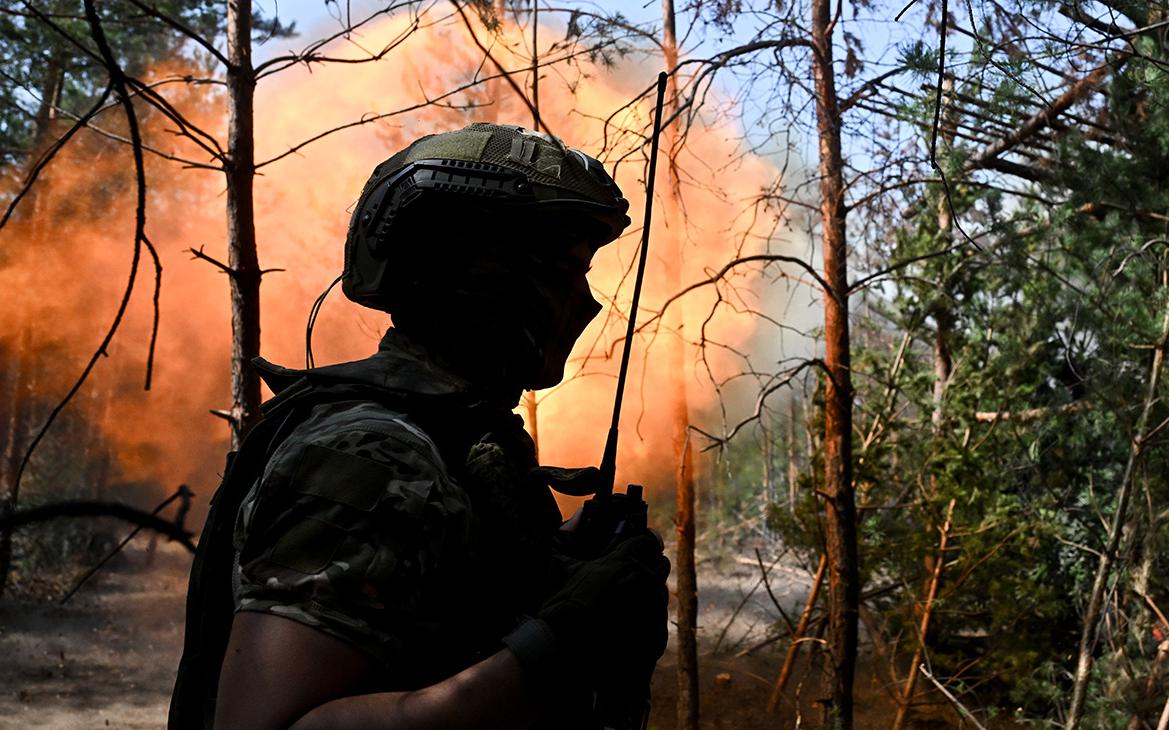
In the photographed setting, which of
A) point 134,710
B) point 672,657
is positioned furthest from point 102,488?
point 672,657

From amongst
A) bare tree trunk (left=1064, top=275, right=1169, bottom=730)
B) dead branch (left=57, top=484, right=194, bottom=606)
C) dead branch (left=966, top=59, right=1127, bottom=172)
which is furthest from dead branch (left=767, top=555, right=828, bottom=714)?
dead branch (left=57, top=484, right=194, bottom=606)

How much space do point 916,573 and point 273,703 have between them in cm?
996

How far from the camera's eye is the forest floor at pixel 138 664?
36.4 feet

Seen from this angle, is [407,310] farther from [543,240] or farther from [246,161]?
[246,161]

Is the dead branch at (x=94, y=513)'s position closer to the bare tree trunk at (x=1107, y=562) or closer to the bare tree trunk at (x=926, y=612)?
the bare tree trunk at (x=1107, y=562)

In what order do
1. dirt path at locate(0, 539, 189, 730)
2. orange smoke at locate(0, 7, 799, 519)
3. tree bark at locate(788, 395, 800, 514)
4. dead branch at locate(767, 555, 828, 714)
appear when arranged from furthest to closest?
orange smoke at locate(0, 7, 799, 519), tree bark at locate(788, 395, 800, 514), dirt path at locate(0, 539, 189, 730), dead branch at locate(767, 555, 828, 714)

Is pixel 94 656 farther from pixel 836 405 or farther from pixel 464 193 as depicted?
pixel 464 193

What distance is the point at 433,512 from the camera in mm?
1505

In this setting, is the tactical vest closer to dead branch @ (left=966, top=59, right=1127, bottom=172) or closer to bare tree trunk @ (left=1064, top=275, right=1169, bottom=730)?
dead branch @ (left=966, top=59, right=1127, bottom=172)

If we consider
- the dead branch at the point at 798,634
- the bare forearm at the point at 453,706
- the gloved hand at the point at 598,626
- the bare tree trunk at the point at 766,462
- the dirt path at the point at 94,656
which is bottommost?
the dirt path at the point at 94,656

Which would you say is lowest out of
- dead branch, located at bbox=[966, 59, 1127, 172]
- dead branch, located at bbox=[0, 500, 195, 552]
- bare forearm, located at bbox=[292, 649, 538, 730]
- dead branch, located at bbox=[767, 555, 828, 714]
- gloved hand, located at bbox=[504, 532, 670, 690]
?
dead branch, located at bbox=[767, 555, 828, 714]

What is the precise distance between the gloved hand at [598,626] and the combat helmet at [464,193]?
0.71 m

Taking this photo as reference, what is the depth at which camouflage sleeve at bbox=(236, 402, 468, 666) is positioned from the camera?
1403mm

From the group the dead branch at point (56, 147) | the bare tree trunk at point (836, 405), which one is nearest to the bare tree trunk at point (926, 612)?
the bare tree trunk at point (836, 405)
